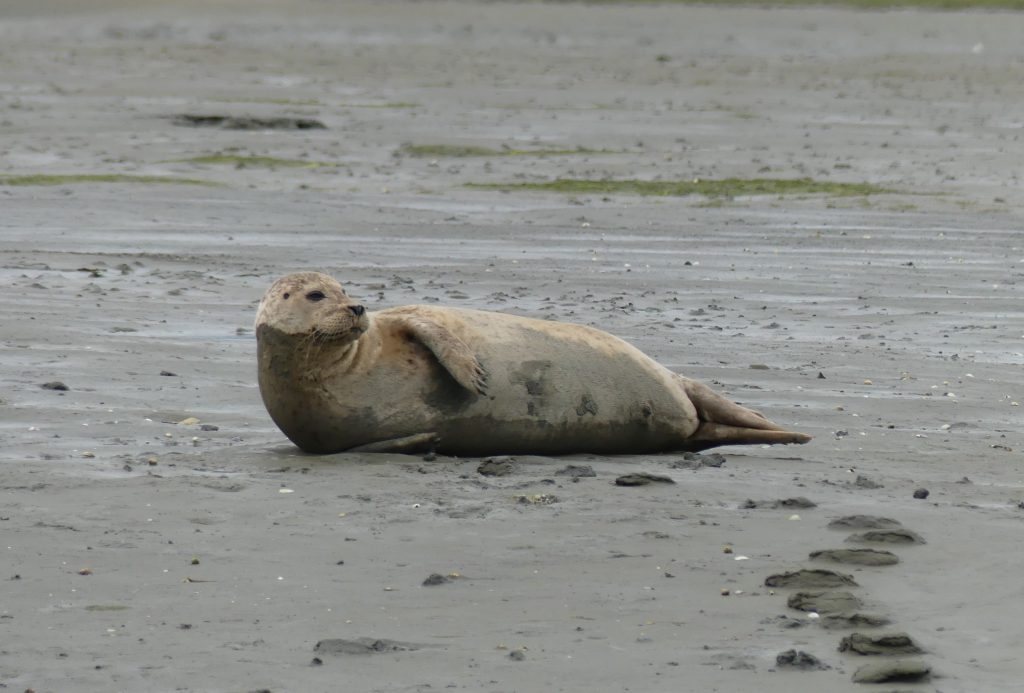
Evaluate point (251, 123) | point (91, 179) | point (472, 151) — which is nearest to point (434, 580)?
point (91, 179)

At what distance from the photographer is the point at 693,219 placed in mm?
14945

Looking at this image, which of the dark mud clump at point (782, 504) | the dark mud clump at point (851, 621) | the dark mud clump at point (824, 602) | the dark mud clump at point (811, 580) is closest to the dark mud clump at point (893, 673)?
the dark mud clump at point (851, 621)

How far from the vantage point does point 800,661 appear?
4949 mm

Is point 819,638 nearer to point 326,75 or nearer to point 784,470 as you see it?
point 784,470

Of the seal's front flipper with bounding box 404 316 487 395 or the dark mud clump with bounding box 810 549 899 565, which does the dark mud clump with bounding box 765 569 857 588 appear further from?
the seal's front flipper with bounding box 404 316 487 395

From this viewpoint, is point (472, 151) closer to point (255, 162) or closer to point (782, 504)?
point (255, 162)

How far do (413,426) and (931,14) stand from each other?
38.5 meters

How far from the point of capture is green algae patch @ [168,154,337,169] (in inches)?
717

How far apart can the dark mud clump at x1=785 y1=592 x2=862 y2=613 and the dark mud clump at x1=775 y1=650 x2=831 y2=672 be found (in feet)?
1.28

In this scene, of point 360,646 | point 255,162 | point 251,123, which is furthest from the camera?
point 251,123

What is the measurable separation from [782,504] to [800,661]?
5.28 feet

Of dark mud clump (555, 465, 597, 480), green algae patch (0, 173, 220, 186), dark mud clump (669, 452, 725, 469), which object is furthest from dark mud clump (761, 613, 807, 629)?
green algae patch (0, 173, 220, 186)

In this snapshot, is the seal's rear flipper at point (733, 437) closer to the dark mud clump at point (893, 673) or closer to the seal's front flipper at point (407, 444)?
the seal's front flipper at point (407, 444)

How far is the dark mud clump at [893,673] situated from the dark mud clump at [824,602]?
1.64ft
